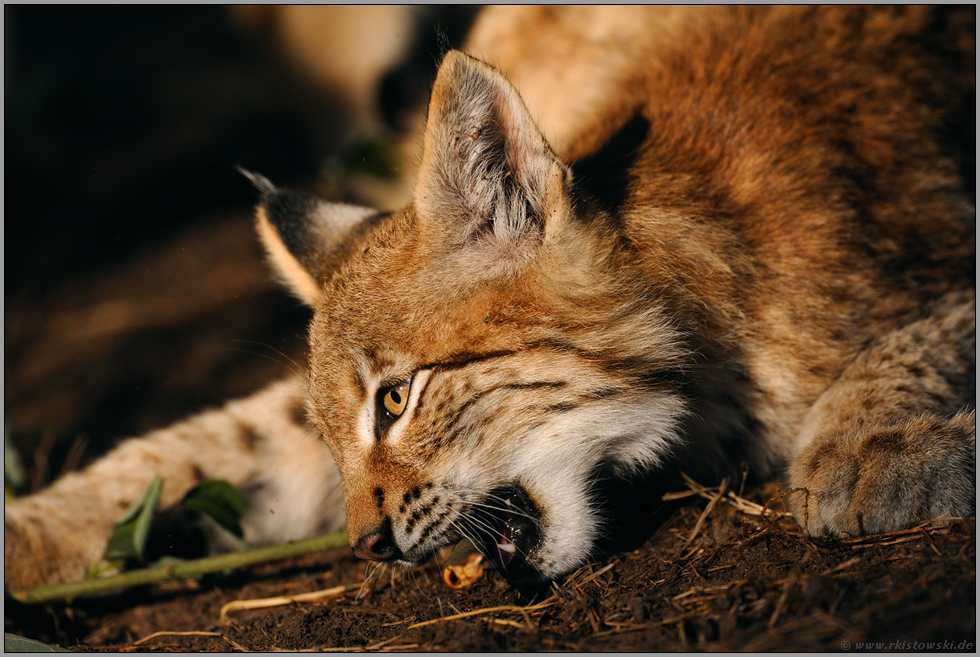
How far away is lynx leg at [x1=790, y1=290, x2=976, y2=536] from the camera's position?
2.24 meters

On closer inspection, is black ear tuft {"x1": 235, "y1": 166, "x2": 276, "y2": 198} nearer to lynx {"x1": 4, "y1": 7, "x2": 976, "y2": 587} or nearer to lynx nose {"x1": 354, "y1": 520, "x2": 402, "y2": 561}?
lynx {"x1": 4, "y1": 7, "x2": 976, "y2": 587}

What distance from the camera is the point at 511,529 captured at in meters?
2.55

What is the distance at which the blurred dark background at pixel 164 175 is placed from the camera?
202 inches

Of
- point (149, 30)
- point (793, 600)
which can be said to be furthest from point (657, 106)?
point (149, 30)

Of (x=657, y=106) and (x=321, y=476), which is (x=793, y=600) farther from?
(x=321, y=476)

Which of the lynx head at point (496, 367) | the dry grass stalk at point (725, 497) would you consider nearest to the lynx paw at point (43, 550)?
the lynx head at point (496, 367)

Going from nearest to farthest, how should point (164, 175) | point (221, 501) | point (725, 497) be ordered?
point (725, 497) < point (221, 501) < point (164, 175)

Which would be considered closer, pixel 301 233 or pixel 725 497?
pixel 725 497

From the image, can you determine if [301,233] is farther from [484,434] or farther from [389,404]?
[484,434]

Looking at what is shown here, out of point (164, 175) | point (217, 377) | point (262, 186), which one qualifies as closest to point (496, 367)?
point (262, 186)

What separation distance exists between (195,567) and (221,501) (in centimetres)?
28

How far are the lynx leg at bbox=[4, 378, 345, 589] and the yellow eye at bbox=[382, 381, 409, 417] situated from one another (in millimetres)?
1113

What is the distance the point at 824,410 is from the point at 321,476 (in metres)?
2.31

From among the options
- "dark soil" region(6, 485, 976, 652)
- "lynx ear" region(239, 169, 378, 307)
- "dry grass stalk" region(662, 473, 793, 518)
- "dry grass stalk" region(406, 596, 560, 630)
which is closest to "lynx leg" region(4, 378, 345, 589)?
"dark soil" region(6, 485, 976, 652)
